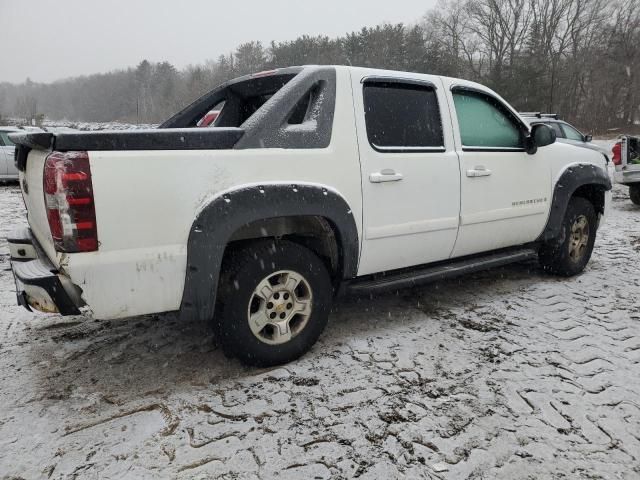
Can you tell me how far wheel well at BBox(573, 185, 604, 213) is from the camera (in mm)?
4680

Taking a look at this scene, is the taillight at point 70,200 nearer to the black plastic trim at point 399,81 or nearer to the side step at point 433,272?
the side step at point 433,272

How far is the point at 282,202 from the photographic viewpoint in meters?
2.70

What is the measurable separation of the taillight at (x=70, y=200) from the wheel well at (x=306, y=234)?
0.77 meters

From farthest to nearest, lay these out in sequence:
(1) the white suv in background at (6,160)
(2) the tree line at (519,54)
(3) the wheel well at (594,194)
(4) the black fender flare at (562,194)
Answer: (2) the tree line at (519,54) < (1) the white suv in background at (6,160) < (3) the wheel well at (594,194) < (4) the black fender flare at (562,194)

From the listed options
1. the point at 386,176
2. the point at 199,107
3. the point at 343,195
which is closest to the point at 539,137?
the point at 386,176

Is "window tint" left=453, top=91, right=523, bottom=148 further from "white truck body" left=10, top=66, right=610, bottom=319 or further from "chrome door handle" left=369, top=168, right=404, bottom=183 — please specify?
"chrome door handle" left=369, top=168, right=404, bottom=183

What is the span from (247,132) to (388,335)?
5.64 ft

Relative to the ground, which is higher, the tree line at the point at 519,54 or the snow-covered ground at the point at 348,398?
the tree line at the point at 519,54

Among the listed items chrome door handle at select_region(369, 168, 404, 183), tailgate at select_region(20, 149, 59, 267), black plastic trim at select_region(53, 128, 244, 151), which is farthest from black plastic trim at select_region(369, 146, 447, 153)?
tailgate at select_region(20, 149, 59, 267)

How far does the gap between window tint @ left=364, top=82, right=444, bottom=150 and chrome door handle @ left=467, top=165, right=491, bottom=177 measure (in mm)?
335

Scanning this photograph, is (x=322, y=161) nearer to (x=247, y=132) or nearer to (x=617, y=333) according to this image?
(x=247, y=132)

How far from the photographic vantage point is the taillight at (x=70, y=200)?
85.2 inches

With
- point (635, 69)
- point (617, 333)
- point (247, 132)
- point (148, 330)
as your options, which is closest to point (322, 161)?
point (247, 132)

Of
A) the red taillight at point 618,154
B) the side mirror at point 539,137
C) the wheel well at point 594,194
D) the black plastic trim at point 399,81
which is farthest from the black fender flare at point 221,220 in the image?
the red taillight at point 618,154
